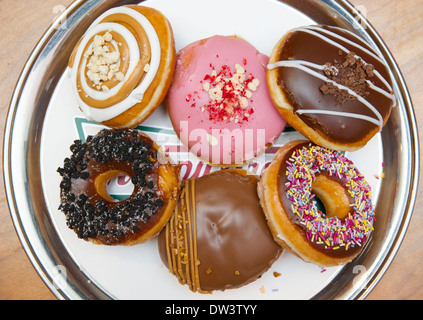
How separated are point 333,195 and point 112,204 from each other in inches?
46.6

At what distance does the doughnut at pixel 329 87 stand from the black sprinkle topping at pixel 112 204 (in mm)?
768

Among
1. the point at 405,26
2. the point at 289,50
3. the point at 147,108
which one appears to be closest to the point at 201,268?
the point at 147,108

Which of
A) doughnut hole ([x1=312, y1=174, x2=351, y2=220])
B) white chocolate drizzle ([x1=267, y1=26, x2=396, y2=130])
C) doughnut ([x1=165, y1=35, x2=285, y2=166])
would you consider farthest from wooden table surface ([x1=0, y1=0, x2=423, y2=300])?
doughnut ([x1=165, y1=35, x2=285, y2=166])

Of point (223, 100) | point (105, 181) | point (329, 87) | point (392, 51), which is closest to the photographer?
point (329, 87)

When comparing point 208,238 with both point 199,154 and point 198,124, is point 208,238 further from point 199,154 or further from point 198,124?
point 198,124

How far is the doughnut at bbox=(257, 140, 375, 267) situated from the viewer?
157 centimetres

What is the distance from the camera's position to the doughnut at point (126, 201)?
1.59 meters

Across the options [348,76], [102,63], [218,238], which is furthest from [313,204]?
[102,63]

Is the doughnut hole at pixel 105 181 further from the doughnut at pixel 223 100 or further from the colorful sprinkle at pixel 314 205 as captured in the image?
the colorful sprinkle at pixel 314 205

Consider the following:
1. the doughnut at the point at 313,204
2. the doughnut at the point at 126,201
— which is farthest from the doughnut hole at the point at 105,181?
the doughnut at the point at 313,204

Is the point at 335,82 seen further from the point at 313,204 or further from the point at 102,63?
the point at 102,63

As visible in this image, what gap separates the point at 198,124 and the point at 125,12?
0.69m

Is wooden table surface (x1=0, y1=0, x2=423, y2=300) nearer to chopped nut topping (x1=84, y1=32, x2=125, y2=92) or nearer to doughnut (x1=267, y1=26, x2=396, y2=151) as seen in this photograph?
doughnut (x1=267, y1=26, x2=396, y2=151)

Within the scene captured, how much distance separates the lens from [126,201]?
164 centimetres
